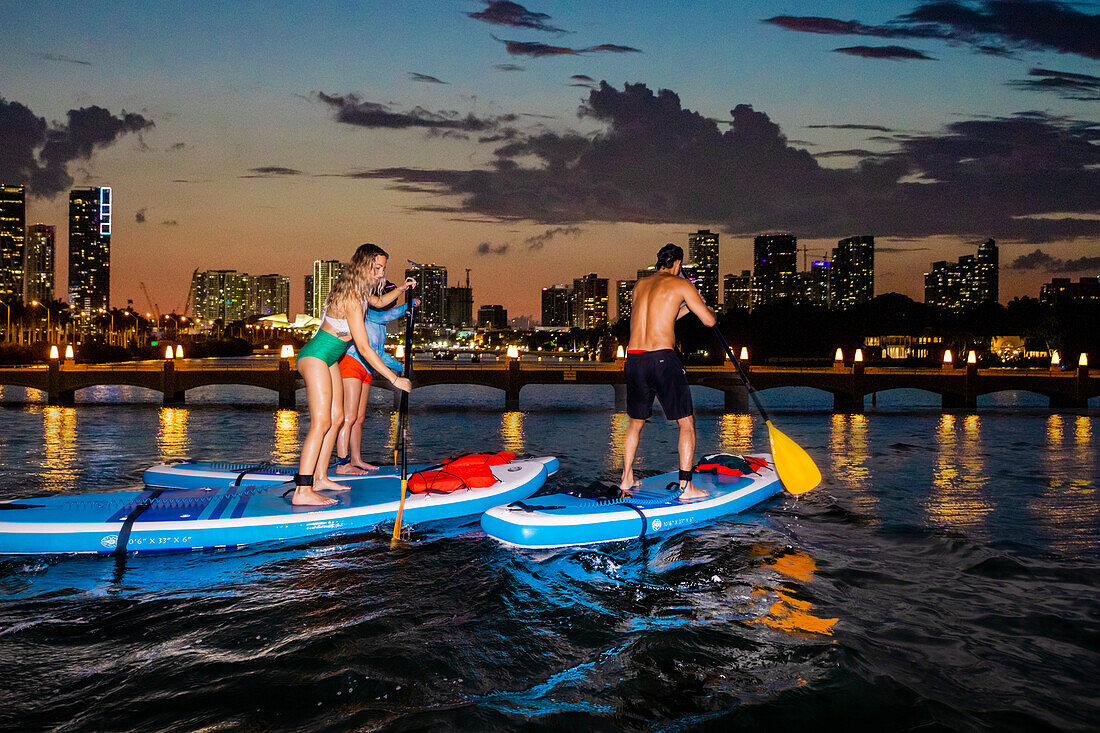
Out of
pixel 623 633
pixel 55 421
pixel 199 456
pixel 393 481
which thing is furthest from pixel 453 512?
pixel 55 421

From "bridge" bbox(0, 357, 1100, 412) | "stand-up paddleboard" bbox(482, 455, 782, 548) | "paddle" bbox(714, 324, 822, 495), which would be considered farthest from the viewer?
"bridge" bbox(0, 357, 1100, 412)

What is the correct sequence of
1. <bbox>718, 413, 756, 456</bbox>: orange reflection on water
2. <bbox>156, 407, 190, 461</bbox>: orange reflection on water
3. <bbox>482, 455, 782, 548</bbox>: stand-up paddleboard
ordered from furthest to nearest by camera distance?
<bbox>718, 413, 756, 456</bbox>: orange reflection on water
<bbox>156, 407, 190, 461</bbox>: orange reflection on water
<bbox>482, 455, 782, 548</bbox>: stand-up paddleboard

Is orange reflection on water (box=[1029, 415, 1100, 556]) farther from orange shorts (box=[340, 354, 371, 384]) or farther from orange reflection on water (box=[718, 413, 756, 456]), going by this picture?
orange shorts (box=[340, 354, 371, 384])

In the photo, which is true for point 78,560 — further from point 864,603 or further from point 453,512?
point 864,603

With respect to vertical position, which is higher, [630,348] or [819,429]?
[630,348]

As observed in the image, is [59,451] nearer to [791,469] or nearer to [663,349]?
[663,349]

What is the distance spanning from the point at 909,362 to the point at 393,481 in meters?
96.0

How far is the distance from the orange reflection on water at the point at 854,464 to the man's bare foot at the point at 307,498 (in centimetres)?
698

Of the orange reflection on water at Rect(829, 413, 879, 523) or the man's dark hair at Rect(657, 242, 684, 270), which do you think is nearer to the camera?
the man's dark hair at Rect(657, 242, 684, 270)

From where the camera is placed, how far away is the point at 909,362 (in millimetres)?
91875

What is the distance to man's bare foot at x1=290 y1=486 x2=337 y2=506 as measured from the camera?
25.3 feet

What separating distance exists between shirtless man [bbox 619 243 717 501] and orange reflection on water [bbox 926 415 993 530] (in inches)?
154

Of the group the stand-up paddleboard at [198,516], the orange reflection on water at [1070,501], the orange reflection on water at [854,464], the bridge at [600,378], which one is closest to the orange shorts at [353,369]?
the stand-up paddleboard at [198,516]

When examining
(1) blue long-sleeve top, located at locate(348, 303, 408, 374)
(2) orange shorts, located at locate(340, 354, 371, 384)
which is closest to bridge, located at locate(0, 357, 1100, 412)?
(1) blue long-sleeve top, located at locate(348, 303, 408, 374)
